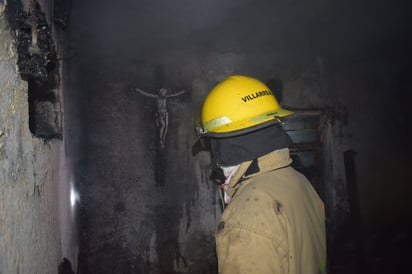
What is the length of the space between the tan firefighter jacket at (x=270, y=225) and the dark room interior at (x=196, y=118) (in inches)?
82.4

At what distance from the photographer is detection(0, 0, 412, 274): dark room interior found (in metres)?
4.03

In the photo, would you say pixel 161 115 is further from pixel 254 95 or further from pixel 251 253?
pixel 251 253

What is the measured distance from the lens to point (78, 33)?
4004mm

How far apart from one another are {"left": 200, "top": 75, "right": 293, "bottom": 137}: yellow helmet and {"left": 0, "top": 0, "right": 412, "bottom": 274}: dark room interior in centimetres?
166

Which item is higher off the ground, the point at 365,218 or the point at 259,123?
the point at 259,123

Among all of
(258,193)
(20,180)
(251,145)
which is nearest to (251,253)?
(258,193)

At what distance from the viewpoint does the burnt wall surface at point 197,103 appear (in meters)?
4.09

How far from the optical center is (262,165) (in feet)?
5.70

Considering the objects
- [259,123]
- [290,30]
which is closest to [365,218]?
[290,30]

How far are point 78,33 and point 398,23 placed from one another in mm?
5660

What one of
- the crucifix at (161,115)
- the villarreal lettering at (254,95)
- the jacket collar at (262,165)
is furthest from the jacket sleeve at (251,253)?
the crucifix at (161,115)

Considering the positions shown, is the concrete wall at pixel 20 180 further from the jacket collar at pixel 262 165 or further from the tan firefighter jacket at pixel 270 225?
the jacket collar at pixel 262 165

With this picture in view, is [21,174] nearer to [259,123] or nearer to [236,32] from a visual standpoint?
[259,123]

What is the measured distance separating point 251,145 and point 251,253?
2.19 ft
